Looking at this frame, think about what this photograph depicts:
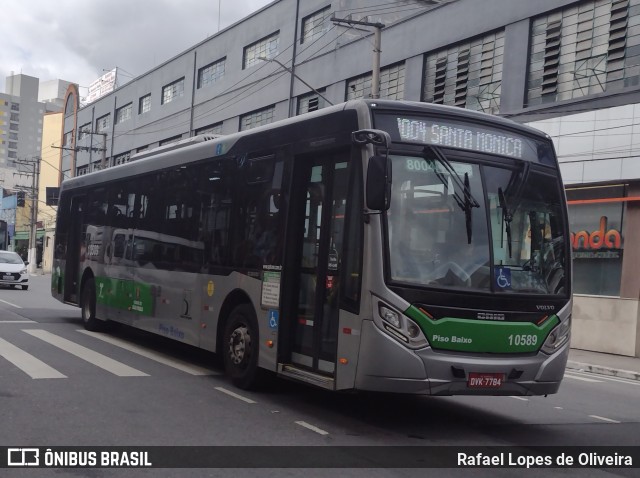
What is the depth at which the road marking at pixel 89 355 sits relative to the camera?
380 inches

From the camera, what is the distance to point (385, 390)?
646cm

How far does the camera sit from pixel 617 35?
17797 millimetres

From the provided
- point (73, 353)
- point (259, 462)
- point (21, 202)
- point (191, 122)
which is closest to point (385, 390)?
point (259, 462)

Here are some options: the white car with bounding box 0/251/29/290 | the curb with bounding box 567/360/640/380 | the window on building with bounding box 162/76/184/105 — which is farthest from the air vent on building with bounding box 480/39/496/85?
the window on building with bounding box 162/76/184/105

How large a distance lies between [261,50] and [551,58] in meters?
18.0

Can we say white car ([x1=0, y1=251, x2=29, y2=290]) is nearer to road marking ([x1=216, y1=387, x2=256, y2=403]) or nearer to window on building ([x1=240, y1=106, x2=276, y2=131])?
window on building ([x1=240, y1=106, x2=276, y2=131])

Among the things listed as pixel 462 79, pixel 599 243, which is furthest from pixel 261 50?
pixel 599 243

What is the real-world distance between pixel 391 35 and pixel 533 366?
2035cm

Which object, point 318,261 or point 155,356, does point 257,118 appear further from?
Answer: point 318,261

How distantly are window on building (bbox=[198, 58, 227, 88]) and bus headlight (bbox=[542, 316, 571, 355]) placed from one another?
1284 inches

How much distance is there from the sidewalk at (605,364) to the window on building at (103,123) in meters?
42.8

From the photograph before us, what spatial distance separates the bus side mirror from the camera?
21.0 ft

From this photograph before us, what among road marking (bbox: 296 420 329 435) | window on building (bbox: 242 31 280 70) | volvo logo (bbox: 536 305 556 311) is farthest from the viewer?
A: window on building (bbox: 242 31 280 70)

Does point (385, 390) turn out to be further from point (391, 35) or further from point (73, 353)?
point (391, 35)
